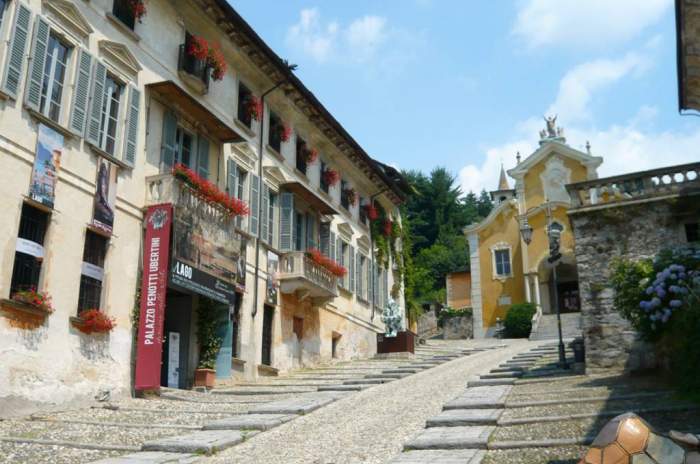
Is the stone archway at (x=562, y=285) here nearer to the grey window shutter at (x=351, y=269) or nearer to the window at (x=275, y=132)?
the grey window shutter at (x=351, y=269)

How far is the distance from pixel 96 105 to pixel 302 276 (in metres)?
8.43

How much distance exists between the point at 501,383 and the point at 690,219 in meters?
5.36

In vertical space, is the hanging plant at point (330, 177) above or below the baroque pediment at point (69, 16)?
above

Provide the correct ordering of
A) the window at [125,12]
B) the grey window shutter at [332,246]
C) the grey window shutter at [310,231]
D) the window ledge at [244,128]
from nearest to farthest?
the window at [125,12], the window ledge at [244,128], the grey window shutter at [310,231], the grey window shutter at [332,246]

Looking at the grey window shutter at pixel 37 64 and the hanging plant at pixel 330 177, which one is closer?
the grey window shutter at pixel 37 64

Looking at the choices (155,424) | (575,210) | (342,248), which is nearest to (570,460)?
(155,424)

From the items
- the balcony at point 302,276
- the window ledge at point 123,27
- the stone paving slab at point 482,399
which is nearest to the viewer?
the stone paving slab at point 482,399

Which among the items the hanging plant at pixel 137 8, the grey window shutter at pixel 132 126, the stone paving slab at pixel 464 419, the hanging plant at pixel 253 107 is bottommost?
the stone paving slab at pixel 464 419

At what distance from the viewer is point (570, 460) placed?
662 centimetres

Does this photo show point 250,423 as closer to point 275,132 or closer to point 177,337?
point 177,337

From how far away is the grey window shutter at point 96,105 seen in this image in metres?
13.7

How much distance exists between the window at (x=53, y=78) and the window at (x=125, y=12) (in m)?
1.99

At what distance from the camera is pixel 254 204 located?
64.3 feet

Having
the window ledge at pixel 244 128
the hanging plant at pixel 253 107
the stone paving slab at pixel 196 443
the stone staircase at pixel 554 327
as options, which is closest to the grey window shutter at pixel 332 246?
the window ledge at pixel 244 128
